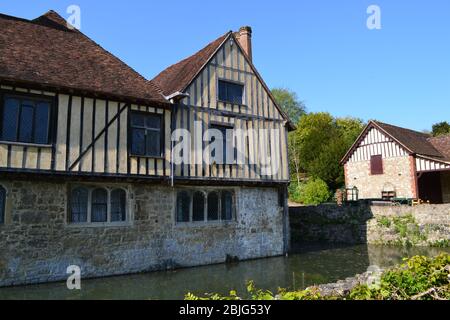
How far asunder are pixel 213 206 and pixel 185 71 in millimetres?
5197

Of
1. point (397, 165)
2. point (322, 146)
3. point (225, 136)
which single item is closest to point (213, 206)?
point (225, 136)

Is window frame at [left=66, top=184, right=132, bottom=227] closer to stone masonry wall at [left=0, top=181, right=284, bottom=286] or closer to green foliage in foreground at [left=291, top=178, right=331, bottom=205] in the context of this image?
stone masonry wall at [left=0, top=181, right=284, bottom=286]

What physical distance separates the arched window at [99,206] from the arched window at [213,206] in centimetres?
383

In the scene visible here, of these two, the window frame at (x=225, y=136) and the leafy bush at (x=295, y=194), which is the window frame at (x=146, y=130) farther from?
the leafy bush at (x=295, y=194)

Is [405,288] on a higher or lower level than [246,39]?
lower

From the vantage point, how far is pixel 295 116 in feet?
152

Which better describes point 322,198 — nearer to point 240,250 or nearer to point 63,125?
point 240,250

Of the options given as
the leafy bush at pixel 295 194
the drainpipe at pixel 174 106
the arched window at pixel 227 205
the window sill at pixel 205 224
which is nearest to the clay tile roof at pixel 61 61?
the drainpipe at pixel 174 106

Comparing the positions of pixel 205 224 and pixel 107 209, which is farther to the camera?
pixel 205 224

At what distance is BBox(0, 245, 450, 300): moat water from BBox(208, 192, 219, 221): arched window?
178 cm

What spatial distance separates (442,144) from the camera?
2564cm

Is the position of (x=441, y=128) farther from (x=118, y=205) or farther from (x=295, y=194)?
(x=118, y=205)

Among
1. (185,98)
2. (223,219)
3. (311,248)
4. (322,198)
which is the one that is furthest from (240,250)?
(322,198)

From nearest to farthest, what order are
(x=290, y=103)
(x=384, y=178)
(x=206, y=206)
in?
(x=206, y=206) < (x=384, y=178) < (x=290, y=103)
